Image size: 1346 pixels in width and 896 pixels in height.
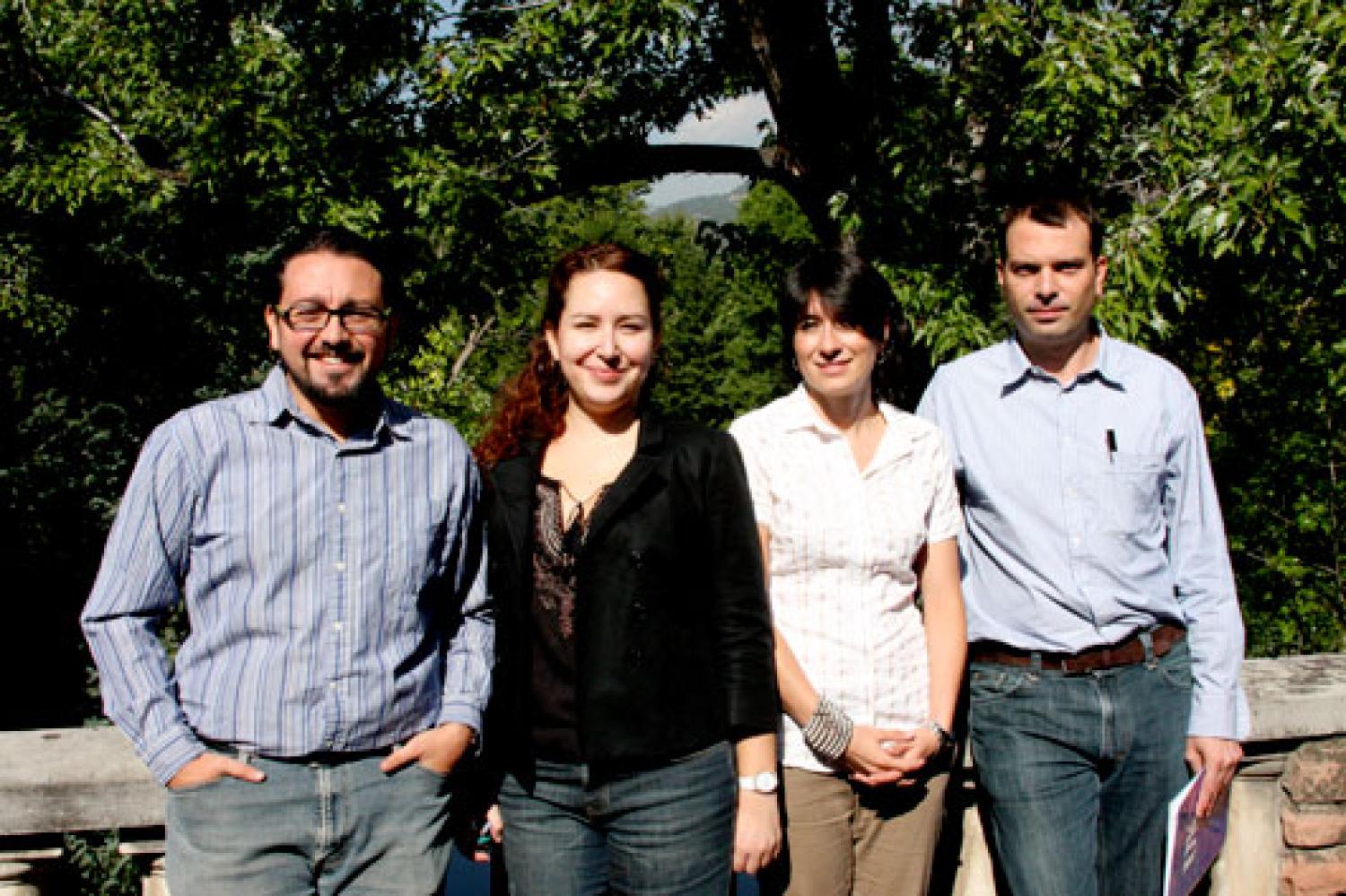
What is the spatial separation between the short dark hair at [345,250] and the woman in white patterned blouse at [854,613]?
30.3 inches

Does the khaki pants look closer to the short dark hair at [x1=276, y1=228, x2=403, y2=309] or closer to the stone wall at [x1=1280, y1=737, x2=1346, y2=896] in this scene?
the stone wall at [x1=1280, y1=737, x2=1346, y2=896]

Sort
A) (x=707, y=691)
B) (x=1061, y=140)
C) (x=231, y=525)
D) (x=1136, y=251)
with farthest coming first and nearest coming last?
(x=1061, y=140) → (x=1136, y=251) → (x=707, y=691) → (x=231, y=525)

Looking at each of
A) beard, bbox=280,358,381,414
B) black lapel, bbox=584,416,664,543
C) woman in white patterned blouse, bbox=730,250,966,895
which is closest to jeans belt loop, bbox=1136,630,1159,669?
woman in white patterned blouse, bbox=730,250,966,895

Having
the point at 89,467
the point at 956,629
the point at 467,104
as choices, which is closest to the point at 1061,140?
the point at 467,104

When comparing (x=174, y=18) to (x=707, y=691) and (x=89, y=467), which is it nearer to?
(x=707, y=691)

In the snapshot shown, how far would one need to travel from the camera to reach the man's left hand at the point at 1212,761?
246cm

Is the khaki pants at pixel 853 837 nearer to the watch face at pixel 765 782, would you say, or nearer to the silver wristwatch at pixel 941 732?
the silver wristwatch at pixel 941 732

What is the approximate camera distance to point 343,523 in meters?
2.06

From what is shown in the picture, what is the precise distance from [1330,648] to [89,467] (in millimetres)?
11196

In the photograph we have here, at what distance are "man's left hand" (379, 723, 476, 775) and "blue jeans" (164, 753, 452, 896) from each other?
2 cm

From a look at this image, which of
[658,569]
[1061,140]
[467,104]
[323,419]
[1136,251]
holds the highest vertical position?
[467,104]

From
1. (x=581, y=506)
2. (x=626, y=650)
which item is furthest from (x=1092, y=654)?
(x=581, y=506)

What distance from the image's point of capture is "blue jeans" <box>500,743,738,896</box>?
6.87ft

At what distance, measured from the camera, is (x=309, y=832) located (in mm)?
1988
